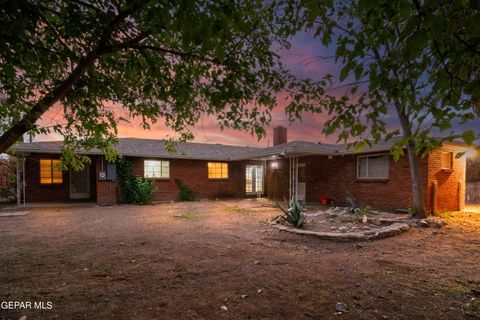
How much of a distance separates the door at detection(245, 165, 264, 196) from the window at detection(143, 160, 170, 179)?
6042mm

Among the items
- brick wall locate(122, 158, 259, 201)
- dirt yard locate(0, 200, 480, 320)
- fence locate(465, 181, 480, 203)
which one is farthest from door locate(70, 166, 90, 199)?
fence locate(465, 181, 480, 203)

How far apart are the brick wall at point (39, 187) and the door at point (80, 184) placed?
0.30 m

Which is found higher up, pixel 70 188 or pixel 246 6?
pixel 246 6

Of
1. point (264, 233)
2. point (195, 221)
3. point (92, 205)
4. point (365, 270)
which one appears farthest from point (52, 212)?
point (365, 270)

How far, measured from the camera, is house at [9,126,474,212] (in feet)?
34.2

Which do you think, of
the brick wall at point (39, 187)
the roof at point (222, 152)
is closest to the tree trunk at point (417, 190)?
the roof at point (222, 152)

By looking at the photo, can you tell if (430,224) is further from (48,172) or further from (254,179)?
(48,172)

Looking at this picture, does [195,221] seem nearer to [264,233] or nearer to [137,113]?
[264,233]

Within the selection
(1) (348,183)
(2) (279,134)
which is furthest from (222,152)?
(1) (348,183)

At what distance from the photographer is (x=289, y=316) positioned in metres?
2.82

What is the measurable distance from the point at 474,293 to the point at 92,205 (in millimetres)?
14671

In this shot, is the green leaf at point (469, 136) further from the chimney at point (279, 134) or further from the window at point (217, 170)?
the chimney at point (279, 134)

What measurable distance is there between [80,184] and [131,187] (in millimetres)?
4026

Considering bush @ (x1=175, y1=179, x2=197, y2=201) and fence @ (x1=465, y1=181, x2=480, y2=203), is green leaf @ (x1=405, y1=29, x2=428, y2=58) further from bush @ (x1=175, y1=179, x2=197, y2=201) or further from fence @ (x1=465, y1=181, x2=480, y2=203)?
fence @ (x1=465, y1=181, x2=480, y2=203)
